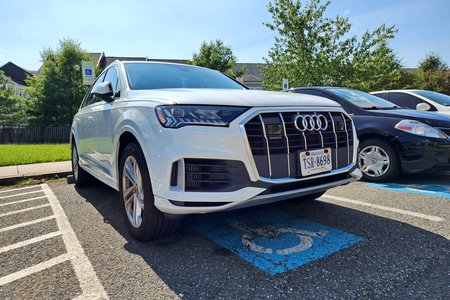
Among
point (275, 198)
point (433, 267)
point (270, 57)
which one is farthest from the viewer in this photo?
point (270, 57)

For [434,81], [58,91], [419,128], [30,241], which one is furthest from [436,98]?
[434,81]

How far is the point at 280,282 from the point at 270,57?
770 inches

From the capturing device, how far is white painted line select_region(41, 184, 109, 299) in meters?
1.91

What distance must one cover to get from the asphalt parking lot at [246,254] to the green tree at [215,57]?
79.3 ft

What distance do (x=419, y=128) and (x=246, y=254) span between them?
11.2 feet

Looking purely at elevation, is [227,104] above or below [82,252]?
above

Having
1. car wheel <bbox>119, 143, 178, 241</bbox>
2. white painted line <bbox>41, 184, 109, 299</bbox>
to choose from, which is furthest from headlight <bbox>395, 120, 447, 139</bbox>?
white painted line <bbox>41, 184, 109, 299</bbox>

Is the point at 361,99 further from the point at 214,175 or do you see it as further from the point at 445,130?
the point at 214,175

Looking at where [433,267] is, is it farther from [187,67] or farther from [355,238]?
[187,67]

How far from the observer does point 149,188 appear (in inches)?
91.9

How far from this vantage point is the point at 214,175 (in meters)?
2.13

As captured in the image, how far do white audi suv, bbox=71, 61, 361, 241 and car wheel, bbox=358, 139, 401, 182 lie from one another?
2.02 metres

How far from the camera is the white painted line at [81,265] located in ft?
6.27

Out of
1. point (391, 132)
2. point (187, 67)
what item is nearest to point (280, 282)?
point (187, 67)
